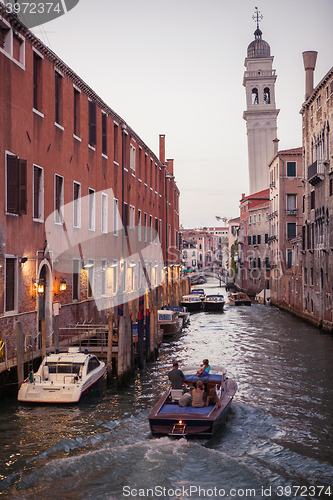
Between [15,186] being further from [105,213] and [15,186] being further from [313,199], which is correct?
[313,199]

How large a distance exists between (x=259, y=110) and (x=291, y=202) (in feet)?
124

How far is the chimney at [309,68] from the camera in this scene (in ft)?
109

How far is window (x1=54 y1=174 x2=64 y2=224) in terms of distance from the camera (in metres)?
17.9

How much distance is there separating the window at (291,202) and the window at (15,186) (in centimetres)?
3562

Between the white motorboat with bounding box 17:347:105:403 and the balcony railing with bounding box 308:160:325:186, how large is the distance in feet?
61.4

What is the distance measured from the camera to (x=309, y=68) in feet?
109

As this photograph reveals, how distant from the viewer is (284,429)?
12.2 metres

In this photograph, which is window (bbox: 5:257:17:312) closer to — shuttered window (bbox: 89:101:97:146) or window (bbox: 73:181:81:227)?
window (bbox: 73:181:81:227)

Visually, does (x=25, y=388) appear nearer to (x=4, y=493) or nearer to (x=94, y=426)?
(x=94, y=426)

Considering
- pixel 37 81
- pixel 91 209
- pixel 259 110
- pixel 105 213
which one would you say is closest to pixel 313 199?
pixel 105 213

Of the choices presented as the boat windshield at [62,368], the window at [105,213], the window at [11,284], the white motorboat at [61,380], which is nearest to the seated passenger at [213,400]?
the white motorboat at [61,380]

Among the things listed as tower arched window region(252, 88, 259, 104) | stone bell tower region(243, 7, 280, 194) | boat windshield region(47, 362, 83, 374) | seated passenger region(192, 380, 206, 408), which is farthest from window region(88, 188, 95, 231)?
tower arched window region(252, 88, 259, 104)

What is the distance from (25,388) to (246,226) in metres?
57.8

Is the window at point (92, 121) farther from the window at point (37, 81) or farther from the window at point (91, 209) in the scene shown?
the window at point (37, 81)
